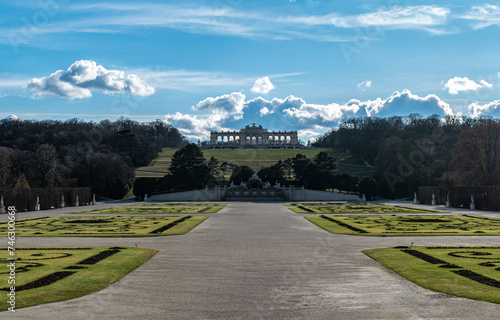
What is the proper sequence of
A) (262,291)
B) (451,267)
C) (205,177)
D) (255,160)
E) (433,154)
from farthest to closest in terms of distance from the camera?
1. (255,160)
2. (205,177)
3. (433,154)
4. (451,267)
5. (262,291)

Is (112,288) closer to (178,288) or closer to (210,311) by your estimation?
(178,288)

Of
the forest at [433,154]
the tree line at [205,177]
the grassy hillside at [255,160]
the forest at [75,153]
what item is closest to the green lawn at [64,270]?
the forest at [75,153]

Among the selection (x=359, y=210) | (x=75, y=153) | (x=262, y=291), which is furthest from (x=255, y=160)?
(x=262, y=291)

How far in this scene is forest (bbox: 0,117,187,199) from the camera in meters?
68.9

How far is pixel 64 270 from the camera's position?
12773mm

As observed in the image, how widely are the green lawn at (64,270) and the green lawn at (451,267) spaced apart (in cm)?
720

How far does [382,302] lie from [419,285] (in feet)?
6.02

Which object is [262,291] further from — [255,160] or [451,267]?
[255,160]

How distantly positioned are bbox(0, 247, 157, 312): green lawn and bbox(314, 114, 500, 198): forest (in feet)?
160

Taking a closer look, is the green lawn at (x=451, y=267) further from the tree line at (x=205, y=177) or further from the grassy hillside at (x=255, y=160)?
the grassy hillside at (x=255, y=160)

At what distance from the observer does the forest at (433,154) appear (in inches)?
2235

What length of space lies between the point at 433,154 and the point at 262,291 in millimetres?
69452

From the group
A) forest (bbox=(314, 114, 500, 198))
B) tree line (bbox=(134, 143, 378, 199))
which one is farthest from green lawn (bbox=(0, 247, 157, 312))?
tree line (bbox=(134, 143, 378, 199))

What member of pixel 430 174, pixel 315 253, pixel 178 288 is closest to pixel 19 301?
pixel 178 288
